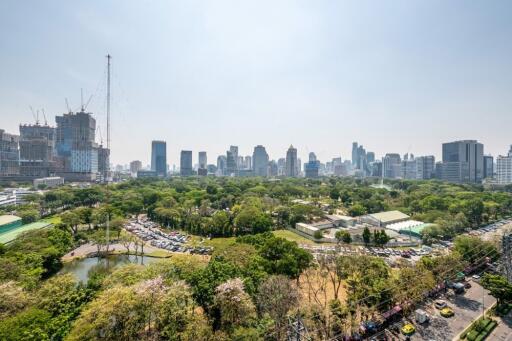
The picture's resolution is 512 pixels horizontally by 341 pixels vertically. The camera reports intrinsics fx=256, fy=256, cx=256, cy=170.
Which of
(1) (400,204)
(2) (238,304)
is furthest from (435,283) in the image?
(1) (400,204)

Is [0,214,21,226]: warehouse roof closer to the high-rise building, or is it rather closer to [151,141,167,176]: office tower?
the high-rise building

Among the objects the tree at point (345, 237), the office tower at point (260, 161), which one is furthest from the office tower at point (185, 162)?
the tree at point (345, 237)

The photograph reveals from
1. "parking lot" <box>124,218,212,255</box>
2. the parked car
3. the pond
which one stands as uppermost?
the parked car

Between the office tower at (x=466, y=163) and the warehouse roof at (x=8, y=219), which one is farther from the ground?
the office tower at (x=466, y=163)

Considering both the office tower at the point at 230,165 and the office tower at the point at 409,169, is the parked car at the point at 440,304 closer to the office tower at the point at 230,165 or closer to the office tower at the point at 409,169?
the office tower at the point at 409,169

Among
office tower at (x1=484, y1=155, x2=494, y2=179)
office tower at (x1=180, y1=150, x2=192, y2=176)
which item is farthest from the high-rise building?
office tower at (x1=484, y1=155, x2=494, y2=179)

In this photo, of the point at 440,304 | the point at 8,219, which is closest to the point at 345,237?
the point at 440,304
